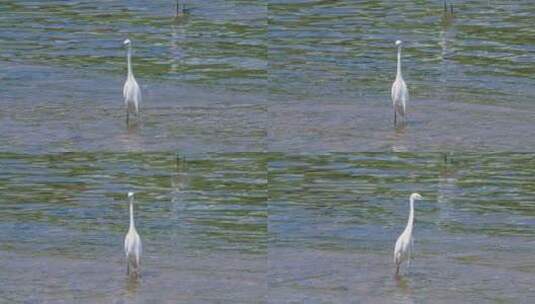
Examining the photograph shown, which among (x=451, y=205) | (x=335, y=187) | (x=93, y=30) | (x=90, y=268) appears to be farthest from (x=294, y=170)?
(x=93, y=30)

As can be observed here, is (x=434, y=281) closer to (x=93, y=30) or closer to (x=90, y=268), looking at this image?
(x=90, y=268)

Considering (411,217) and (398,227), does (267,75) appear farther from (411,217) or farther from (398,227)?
(411,217)

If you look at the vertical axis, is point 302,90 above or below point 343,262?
above

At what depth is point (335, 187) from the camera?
Result: 1214 cm

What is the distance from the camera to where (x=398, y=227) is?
475 inches

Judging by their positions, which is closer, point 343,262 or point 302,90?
point 343,262

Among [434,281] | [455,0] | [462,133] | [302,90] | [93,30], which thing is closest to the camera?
[434,281]

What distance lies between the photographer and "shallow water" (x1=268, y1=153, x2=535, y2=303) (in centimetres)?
1062

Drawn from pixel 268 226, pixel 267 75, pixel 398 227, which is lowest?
pixel 398 227

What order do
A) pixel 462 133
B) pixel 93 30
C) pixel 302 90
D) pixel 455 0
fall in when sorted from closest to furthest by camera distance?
1. pixel 462 133
2. pixel 302 90
3. pixel 93 30
4. pixel 455 0

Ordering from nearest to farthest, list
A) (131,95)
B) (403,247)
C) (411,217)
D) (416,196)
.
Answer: (403,247) < (411,217) < (416,196) < (131,95)

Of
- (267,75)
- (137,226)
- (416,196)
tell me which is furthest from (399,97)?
(137,226)

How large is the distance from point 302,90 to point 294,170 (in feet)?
2.63

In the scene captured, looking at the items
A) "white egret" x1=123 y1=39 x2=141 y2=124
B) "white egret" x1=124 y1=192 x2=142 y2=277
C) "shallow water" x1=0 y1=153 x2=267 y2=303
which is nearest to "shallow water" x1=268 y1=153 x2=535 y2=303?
"shallow water" x1=0 y1=153 x2=267 y2=303
